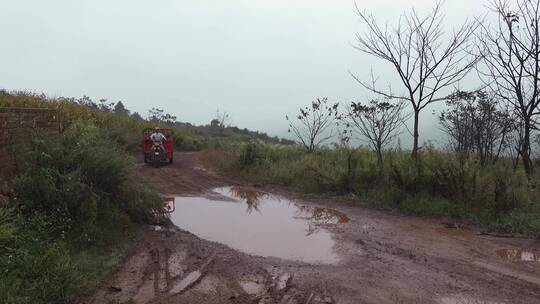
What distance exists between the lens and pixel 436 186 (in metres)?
9.60

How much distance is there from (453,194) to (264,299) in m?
6.05

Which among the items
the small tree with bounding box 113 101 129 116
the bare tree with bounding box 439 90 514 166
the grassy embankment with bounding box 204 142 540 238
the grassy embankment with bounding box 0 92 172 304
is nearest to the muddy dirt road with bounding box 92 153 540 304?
the grassy embankment with bounding box 0 92 172 304

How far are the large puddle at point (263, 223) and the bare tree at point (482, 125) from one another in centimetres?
662

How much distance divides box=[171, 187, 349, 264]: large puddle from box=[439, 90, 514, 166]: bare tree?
21.7ft

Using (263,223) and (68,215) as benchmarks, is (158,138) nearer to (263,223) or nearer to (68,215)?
(263,223)

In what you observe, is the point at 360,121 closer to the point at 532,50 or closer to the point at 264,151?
the point at 264,151

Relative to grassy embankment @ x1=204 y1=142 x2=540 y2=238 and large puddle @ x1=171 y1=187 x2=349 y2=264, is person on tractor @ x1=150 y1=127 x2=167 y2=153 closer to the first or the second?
grassy embankment @ x1=204 y1=142 x2=540 y2=238

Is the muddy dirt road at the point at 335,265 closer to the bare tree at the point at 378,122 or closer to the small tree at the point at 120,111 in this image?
the bare tree at the point at 378,122

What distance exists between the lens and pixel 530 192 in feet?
28.6

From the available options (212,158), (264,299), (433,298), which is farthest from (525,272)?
(212,158)

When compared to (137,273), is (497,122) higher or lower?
higher

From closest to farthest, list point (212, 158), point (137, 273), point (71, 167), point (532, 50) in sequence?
point (137, 273) → point (71, 167) → point (532, 50) → point (212, 158)

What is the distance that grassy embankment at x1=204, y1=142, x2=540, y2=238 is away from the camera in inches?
336

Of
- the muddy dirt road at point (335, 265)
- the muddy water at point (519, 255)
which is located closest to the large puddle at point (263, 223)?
the muddy dirt road at point (335, 265)
